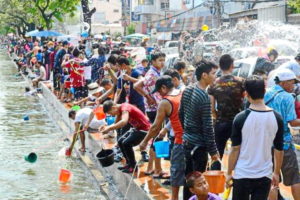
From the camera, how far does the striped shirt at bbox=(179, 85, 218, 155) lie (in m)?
6.01

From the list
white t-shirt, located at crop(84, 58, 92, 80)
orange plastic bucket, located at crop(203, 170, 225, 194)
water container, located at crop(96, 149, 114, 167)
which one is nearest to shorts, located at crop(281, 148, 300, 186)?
orange plastic bucket, located at crop(203, 170, 225, 194)

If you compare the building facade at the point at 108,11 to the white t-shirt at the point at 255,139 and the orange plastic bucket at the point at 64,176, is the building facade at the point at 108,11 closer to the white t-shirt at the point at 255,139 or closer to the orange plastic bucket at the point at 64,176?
the orange plastic bucket at the point at 64,176

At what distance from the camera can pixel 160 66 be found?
28.6 ft

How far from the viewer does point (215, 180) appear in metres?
5.90

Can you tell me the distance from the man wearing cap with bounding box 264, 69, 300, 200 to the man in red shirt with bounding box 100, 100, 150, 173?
2.60 m

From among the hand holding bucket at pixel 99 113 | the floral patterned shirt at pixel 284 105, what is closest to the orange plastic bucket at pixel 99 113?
the hand holding bucket at pixel 99 113

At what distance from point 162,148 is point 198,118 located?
1.66m

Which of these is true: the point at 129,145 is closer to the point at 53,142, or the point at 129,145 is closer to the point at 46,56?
the point at 53,142

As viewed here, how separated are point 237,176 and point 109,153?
13.3 feet

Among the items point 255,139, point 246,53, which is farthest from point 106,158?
point 246,53

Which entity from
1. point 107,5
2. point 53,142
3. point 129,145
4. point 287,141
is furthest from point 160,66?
point 107,5

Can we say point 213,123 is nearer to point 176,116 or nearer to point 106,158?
point 176,116

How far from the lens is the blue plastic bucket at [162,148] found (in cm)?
762

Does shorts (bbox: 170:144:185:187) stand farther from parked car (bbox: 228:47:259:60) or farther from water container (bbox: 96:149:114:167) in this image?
parked car (bbox: 228:47:259:60)
